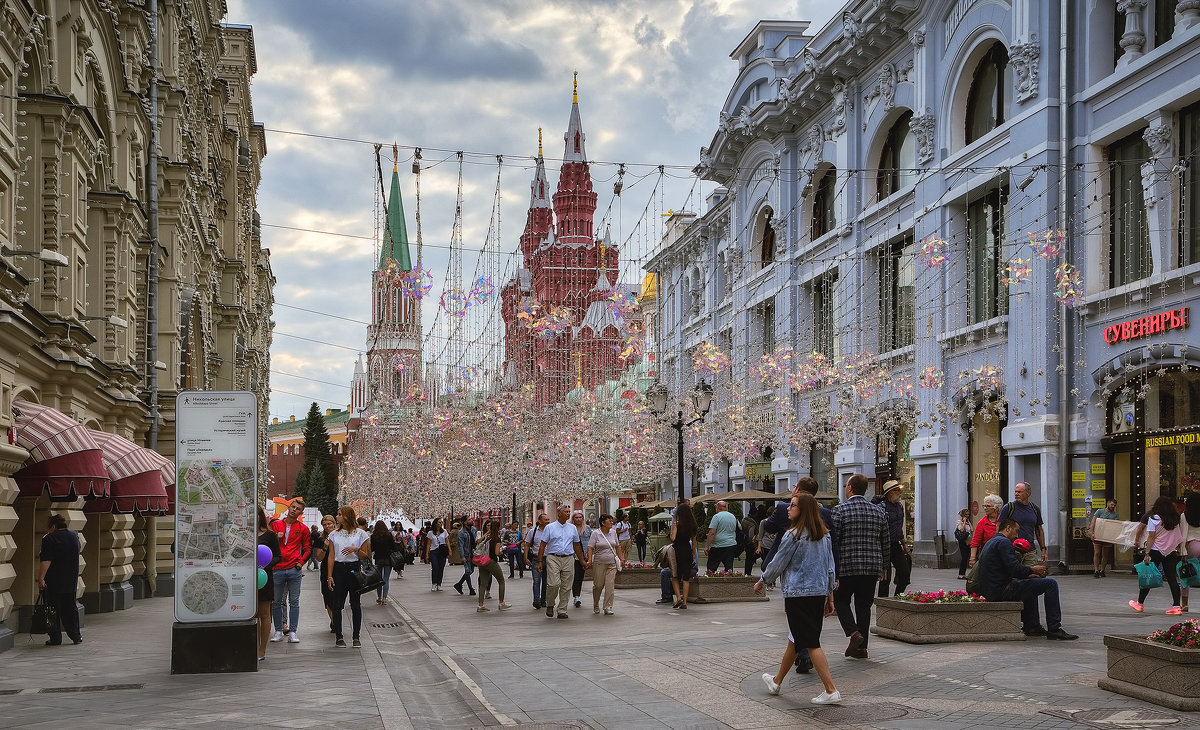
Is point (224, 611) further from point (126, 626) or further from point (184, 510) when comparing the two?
point (126, 626)

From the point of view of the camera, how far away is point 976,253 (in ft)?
104

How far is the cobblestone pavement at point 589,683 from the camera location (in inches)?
375

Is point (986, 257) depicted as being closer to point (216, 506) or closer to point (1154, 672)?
point (216, 506)

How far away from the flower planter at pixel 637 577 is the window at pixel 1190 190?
12.3 metres

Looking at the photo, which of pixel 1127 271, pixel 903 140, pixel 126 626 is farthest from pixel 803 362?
pixel 126 626

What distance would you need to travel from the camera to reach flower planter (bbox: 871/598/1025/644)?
44.0 ft

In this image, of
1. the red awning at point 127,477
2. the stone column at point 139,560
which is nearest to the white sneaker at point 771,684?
the red awning at point 127,477

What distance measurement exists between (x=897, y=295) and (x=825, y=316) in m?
5.06

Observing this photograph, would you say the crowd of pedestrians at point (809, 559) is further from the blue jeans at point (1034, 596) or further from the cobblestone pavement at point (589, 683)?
the cobblestone pavement at point (589, 683)

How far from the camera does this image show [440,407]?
60531mm

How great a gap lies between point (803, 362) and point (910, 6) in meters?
12.4

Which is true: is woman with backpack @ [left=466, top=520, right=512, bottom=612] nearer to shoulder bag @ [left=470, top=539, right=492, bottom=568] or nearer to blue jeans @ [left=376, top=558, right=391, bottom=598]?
shoulder bag @ [left=470, top=539, right=492, bottom=568]

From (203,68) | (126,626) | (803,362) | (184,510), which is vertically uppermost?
(203,68)

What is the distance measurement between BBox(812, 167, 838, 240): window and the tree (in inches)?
4261
